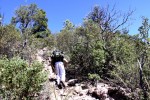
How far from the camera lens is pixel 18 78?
10688mm

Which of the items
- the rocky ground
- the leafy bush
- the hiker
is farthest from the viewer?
the hiker

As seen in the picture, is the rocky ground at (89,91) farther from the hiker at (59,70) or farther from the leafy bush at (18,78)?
the leafy bush at (18,78)

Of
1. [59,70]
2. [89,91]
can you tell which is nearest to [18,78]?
[59,70]

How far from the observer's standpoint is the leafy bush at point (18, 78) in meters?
10.7

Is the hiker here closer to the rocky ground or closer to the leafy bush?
the rocky ground

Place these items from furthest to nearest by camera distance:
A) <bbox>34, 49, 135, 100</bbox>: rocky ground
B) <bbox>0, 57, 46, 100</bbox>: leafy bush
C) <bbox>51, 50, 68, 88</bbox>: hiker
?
<bbox>51, 50, 68, 88</bbox>: hiker → <bbox>34, 49, 135, 100</bbox>: rocky ground → <bbox>0, 57, 46, 100</bbox>: leafy bush

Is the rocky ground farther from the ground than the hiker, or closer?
closer

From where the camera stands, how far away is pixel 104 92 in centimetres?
1425

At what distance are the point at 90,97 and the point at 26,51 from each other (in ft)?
18.6

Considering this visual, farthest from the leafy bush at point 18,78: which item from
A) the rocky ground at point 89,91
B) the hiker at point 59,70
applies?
the hiker at point 59,70

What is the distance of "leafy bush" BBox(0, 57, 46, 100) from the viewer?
10664mm

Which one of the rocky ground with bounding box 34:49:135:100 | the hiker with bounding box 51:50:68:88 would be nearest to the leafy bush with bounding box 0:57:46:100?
the rocky ground with bounding box 34:49:135:100

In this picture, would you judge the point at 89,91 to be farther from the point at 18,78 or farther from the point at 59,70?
the point at 18,78

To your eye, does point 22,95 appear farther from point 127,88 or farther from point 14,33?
point 14,33
